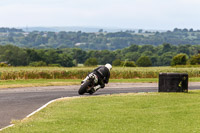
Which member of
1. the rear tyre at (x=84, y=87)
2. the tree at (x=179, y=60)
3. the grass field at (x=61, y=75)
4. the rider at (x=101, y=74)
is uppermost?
the rider at (x=101, y=74)

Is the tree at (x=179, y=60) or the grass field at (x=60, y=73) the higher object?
the grass field at (x=60, y=73)

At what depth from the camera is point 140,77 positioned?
143ft

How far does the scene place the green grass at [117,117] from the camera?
13344 millimetres

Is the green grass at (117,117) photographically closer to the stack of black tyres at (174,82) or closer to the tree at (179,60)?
the stack of black tyres at (174,82)

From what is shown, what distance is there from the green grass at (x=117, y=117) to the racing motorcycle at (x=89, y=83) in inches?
100

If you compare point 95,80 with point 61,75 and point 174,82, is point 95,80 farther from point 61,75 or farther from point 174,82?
point 61,75

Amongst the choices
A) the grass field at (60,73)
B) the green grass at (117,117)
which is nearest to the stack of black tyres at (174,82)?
the green grass at (117,117)

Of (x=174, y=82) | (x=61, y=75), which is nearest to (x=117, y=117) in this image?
(x=174, y=82)

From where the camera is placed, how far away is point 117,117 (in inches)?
605

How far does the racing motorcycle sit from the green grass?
2.54m

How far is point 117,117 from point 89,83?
318 inches

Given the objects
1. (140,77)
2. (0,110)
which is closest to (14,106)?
(0,110)

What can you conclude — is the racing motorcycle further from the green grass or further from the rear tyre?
the green grass

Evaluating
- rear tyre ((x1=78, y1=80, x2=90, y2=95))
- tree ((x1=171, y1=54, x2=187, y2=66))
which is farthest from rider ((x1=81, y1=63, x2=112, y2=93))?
tree ((x1=171, y1=54, x2=187, y2=66))
